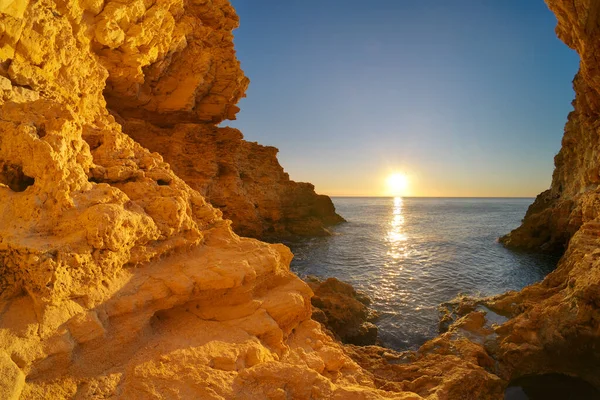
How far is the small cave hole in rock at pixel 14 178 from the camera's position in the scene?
428 centimetres

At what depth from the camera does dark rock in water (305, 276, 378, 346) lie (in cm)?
948

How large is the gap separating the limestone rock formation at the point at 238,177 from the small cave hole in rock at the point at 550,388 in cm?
1933

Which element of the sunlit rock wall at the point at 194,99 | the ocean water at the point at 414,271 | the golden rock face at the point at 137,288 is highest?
the sunlit rock wall at the point at 194,99

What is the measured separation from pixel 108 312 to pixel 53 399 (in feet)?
3.32

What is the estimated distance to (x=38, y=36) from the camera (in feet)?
17.7

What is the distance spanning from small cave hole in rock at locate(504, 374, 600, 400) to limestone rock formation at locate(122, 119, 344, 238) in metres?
19.3

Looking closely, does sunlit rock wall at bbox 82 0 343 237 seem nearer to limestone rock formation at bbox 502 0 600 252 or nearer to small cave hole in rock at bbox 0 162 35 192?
small cave hole in rock at bbox 0 162 35 192

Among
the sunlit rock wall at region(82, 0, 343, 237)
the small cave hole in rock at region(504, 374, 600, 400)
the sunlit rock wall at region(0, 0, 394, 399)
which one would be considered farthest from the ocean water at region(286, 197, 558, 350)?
the sunlit rock wall at region(0, 0, 394, 399)

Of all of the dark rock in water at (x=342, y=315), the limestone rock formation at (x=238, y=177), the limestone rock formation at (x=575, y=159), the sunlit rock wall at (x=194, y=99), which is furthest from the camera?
the limestone rock formation at (x=238, y=177)

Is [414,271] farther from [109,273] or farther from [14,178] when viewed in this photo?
[14,178]

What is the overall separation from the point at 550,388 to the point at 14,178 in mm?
11783

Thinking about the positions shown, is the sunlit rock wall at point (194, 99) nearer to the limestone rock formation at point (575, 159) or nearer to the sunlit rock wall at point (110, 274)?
the sunlit rock wall at point (110, 274)

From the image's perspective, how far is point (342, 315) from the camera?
10094 millimetres

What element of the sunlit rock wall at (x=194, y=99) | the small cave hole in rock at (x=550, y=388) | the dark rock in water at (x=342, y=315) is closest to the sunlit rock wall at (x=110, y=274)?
the sunlit rock wall at (x=194, y=99)
